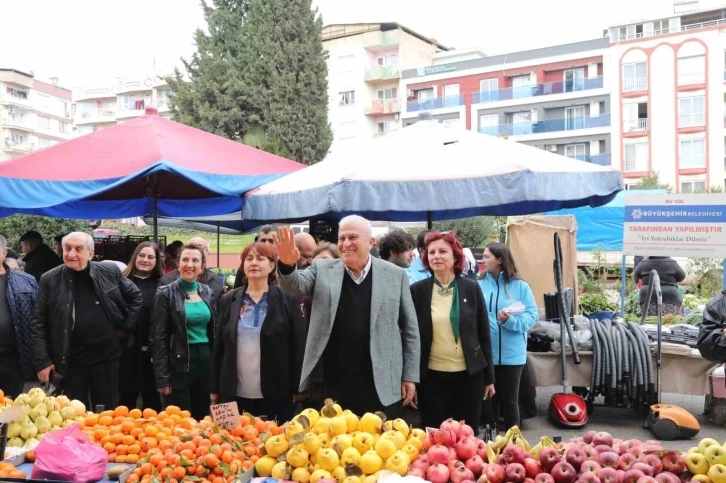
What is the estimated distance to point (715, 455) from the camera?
8.31ft

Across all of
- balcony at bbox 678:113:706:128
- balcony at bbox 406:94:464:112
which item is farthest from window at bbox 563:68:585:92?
balcony at bbox 406:94:464:112

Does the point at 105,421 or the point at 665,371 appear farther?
the point at 665,371

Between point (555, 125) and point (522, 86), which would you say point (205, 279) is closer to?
point (555, 125)

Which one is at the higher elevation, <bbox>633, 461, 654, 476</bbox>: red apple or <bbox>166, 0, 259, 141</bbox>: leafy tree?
<bbox>166, 0, 259, 141</bbox>: leafy tree

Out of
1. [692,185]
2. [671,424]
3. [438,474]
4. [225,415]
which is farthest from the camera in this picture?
[692,185]

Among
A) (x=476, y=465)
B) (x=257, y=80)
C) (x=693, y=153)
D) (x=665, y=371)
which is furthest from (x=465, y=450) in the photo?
(x=693, y=153)

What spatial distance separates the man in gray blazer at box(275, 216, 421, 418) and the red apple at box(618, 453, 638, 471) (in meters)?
1.36

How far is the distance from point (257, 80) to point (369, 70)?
17630 mm

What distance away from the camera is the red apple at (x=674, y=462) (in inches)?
102

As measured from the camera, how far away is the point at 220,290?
507 cm

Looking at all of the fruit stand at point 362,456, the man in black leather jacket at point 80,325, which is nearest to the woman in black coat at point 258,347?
the fruit stand at point 362,456

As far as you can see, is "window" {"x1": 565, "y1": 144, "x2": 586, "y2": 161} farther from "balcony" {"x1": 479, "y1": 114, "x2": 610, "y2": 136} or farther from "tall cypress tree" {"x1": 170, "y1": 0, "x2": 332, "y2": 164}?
"tall cypress tree" {"x1": 170, "y1": 0, "x2": 332, "y2": 164}

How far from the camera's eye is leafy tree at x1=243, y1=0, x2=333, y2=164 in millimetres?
29062

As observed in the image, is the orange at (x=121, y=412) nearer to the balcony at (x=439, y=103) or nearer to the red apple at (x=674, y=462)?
the red apple at (x=674, y=462)
